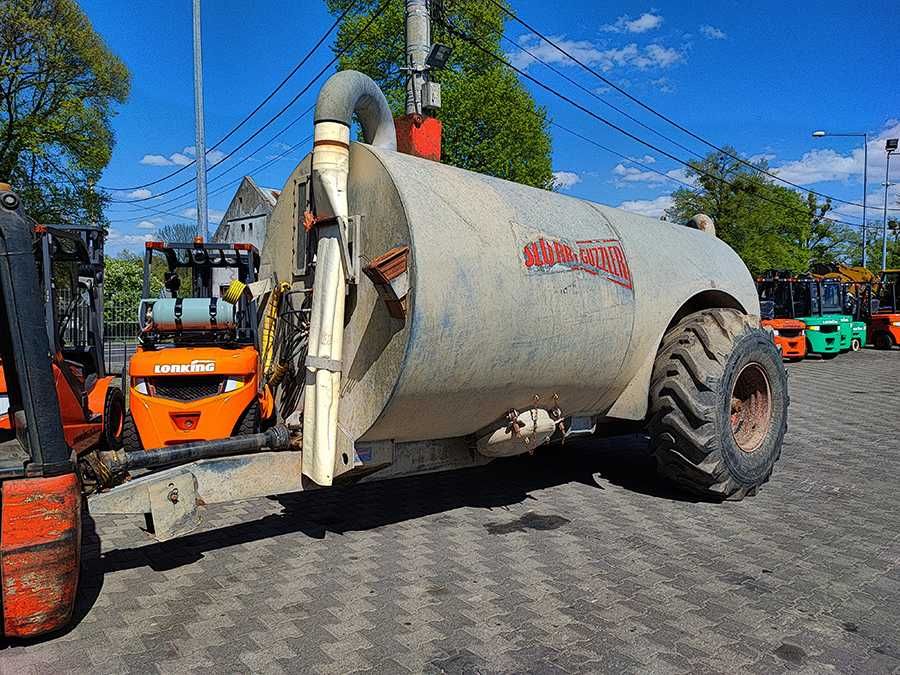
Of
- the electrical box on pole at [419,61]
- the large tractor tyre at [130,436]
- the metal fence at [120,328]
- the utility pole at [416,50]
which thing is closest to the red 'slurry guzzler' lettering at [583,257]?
the large tractor tyre at [130,436]

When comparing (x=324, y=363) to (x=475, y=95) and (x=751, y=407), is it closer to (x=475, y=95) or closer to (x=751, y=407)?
(x=751, y=407)

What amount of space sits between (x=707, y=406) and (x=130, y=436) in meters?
5.42

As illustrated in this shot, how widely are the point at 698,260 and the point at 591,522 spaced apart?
2469 mm

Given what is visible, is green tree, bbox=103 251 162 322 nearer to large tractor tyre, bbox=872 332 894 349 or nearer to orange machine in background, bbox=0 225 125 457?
orange machine in background, bbox=0 225 125 457

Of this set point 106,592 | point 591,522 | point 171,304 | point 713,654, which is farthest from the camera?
point 171,304

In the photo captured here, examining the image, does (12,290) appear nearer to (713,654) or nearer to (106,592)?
(106,592)

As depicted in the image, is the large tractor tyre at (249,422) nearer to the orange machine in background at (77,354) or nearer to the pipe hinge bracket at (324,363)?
the orange machine in background at (77,354)

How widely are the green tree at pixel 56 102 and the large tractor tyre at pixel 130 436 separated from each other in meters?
21.2

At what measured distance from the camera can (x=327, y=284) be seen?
438 centimetres

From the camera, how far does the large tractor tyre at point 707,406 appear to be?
556cm

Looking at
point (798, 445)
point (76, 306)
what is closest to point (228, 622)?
point (76, 306)

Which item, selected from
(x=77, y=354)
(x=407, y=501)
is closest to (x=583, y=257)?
(x=407, y=501)

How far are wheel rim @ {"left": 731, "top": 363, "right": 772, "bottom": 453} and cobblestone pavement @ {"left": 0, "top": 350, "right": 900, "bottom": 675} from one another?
521 millimetres

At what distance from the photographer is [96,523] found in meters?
5.55
